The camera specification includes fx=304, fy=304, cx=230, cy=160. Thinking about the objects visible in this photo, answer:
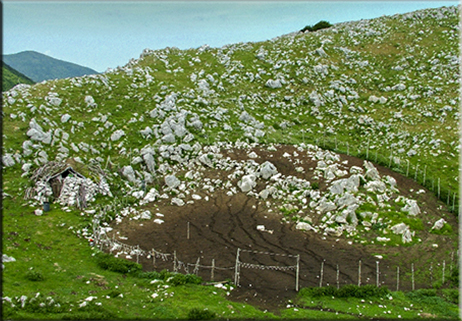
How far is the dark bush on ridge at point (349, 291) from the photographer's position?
21.5 meters

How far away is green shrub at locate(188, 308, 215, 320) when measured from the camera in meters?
17.3

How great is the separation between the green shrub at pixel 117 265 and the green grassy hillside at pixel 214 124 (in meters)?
0.45

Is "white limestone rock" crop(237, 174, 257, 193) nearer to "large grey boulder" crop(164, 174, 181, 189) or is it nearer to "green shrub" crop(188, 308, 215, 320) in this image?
"large grey boulder" crop(164, 174, 181, 189)

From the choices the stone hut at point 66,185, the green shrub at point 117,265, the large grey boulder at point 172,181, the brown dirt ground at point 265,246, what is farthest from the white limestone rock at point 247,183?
the green shrub at point 117,265

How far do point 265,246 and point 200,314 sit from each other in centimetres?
1242

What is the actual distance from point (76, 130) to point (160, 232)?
22854mm

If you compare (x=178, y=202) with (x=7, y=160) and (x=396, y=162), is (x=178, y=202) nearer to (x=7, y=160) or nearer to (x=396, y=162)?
(x=7, y=160)

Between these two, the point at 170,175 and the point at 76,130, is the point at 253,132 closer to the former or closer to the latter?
the point at 170,175

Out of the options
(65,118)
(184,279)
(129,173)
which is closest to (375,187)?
(184,279)

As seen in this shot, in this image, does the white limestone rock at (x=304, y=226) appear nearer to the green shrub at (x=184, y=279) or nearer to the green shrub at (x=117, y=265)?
the green shrub at (x=184, y=279)

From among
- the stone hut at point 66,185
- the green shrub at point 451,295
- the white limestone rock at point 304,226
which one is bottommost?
the green shrub at point 451,295

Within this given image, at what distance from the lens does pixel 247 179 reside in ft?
130

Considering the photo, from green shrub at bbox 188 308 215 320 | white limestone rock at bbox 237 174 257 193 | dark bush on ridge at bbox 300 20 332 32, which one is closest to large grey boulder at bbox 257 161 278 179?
white limestone rock at bbox 237 174 257 193

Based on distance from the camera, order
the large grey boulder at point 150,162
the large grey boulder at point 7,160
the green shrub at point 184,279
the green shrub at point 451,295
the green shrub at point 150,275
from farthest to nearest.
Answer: the large grey boulder at point 150,162
the large grey boulder at point 7,160
the green shrub at point 150,275
the green shrub at point 184,279
the green shrub at point 451,295
